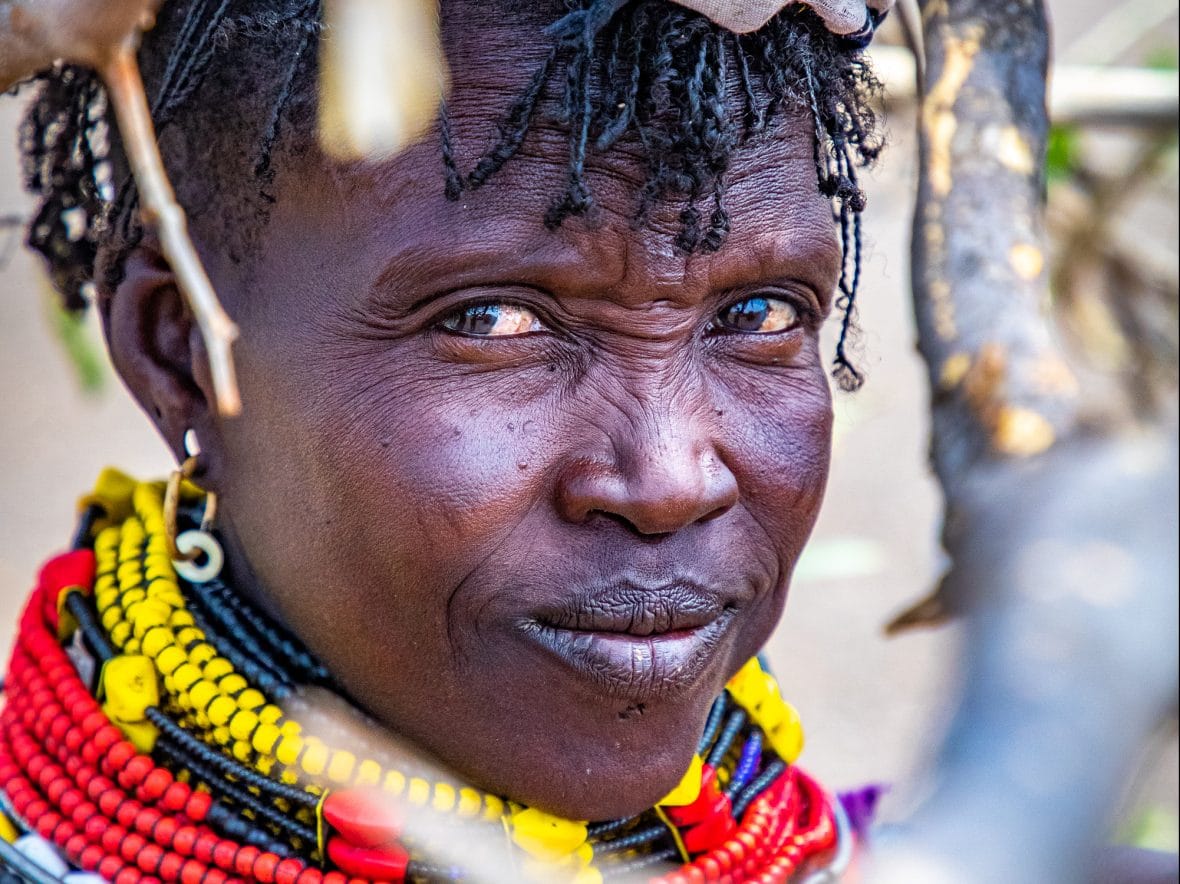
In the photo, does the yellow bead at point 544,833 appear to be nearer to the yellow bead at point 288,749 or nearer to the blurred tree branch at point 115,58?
the yellow bead at point 288,749

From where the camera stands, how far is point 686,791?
1850mm

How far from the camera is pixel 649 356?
1602 millimetres

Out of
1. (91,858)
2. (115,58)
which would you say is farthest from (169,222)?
(91,858)

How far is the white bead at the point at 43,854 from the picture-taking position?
5.61 ft

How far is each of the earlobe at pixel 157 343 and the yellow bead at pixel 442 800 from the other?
1.70ft

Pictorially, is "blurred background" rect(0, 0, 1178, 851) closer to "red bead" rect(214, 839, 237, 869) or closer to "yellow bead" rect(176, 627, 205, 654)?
"yellow bead" rect(176, 627, 205, 654)

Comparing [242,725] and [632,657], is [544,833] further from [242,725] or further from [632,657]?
[242,725]

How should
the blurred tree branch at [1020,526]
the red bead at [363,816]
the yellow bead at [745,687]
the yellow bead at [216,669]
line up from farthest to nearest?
the yellow bead at [745,687] → the yellow bead at [216,669] → the red bead at [363,816] → the blurred tree branch at [1020,526]

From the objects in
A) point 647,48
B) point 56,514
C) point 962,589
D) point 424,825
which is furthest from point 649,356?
point 56,514

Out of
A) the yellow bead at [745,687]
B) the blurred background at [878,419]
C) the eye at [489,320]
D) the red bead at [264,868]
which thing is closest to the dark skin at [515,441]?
the eye at [489,320]

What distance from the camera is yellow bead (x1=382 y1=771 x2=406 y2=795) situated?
1.67m

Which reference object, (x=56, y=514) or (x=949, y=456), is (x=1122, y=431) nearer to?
(x=949, y=456)

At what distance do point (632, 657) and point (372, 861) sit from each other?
0.39 metres

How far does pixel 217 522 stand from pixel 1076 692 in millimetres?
1247
